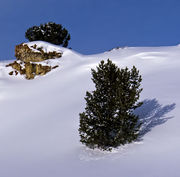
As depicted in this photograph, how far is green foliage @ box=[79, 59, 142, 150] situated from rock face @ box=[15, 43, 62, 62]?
27.9m

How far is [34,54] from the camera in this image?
3606 cm

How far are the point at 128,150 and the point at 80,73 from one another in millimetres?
20061

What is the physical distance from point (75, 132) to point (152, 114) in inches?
208

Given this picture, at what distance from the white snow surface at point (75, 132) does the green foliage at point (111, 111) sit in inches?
24.9

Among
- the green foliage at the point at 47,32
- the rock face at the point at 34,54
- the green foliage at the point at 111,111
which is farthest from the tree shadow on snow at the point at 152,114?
the green foliage at the point at 47,32

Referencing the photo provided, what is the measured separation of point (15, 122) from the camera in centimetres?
1797

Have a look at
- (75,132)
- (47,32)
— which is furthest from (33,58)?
(75,132)

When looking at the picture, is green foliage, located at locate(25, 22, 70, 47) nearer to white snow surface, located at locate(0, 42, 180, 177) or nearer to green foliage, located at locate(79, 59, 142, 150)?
white snow surface, located at locate(0, 42, 180, 177)

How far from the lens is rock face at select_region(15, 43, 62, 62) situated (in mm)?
36094

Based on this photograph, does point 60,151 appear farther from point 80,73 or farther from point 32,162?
point 80,73

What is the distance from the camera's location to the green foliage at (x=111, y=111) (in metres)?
9.76

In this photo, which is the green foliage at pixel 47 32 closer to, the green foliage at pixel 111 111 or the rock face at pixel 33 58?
the rock face at pixel 33 58

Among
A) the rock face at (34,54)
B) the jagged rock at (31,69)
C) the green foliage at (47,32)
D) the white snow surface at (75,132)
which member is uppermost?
the green foliage at (47,32)

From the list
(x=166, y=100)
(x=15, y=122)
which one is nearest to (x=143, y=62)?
(x=166, y=100)
